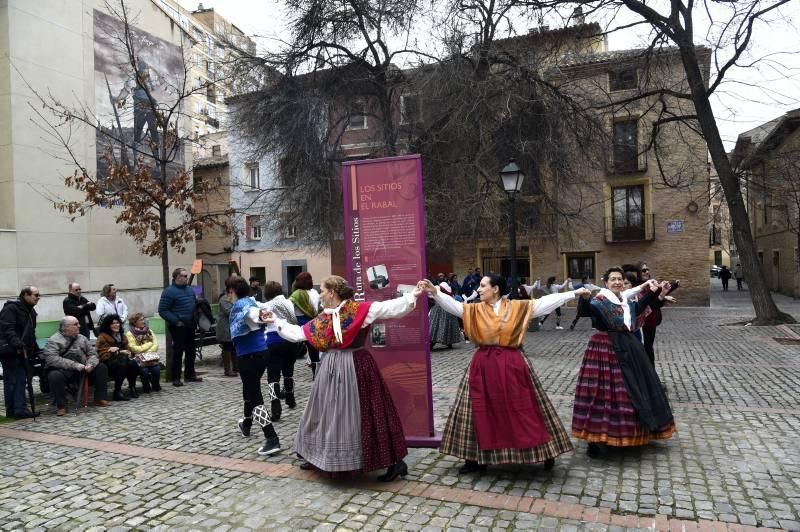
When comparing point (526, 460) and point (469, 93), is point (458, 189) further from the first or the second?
point (526, 460)

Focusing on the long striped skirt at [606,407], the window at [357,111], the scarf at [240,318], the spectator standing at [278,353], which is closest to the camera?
the long striped skirt at [606,407]

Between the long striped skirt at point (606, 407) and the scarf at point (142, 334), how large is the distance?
6819mm

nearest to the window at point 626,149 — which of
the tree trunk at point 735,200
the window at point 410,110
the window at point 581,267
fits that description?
the window at point 581,267

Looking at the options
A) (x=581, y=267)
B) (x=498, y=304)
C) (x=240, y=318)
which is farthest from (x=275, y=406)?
(x=581, y=267)

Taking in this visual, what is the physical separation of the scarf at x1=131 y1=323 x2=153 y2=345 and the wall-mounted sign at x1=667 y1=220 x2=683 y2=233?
890 inches

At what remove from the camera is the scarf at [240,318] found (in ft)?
19.5

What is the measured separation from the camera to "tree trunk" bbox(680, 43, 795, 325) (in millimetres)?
16234

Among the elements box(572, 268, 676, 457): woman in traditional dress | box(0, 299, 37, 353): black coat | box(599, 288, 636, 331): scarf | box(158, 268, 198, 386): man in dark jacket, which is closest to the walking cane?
box(0, 299, 37, 353): black coat

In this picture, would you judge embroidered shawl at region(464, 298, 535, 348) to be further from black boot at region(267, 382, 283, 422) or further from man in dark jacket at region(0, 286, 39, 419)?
man in dark jacket at region(0, 286, 39, 419)

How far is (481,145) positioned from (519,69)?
Answer: 7.22ft

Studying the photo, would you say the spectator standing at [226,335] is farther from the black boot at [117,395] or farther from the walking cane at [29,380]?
the walking cane at [29,380]

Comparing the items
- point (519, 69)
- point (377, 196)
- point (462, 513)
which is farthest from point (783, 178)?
point (462, 513)

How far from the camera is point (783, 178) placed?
18922 millimetres

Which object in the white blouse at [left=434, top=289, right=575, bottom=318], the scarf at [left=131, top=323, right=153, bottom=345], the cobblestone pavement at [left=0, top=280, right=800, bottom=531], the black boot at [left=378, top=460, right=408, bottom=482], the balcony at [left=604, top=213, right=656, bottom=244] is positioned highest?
the balcony at [left=604, top=213, right=656, bottom=244]
